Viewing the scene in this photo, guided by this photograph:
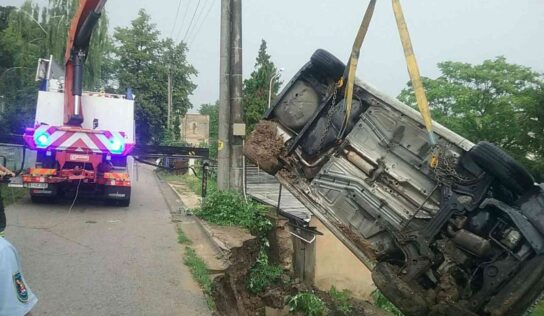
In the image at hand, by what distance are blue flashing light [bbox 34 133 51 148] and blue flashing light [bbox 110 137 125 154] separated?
1272 millimetres

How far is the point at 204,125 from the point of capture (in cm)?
5706

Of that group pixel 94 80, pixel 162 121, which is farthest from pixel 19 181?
pixel 162 121

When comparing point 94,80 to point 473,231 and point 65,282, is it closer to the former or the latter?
point 65,282

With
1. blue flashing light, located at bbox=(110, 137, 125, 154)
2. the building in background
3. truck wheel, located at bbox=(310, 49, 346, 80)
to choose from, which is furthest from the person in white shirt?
the building in background

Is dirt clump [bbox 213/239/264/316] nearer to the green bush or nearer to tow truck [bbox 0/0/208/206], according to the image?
the green bush

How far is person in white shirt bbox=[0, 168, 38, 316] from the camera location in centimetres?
188

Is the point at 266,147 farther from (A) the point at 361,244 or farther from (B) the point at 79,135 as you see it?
(B) the point at 79,135

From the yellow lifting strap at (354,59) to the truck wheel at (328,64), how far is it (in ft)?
1.39

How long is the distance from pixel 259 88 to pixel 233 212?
21038 mm

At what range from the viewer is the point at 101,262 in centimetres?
629

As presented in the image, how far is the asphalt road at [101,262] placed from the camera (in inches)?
193

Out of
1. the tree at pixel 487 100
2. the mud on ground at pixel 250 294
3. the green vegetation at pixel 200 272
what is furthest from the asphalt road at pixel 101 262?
the tree at pixel 487 100

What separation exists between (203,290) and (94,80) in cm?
2466

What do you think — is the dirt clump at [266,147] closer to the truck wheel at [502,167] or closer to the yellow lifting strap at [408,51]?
the yellow lifting strap at [408,51]
